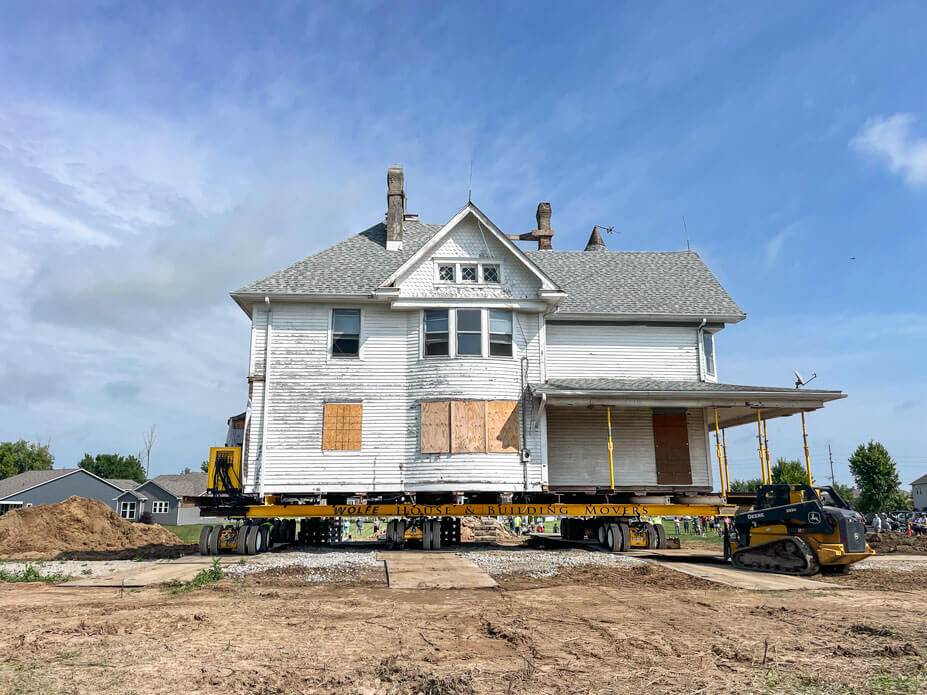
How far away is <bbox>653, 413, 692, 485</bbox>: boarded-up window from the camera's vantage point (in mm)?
21531

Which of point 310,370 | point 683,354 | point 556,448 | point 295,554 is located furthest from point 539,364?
point 295,554

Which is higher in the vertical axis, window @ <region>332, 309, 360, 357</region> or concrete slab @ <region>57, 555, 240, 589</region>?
window @ <region>332, 309, 360, 357</region>

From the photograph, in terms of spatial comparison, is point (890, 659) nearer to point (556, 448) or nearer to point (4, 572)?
point (556, 448)

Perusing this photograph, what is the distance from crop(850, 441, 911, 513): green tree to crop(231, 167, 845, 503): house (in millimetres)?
46903

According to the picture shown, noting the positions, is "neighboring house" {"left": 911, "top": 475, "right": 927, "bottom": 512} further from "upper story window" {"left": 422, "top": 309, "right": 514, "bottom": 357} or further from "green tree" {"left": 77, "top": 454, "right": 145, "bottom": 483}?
"green tree" {"left": 77, "top": 454, "right": 145, "bottom": 483}

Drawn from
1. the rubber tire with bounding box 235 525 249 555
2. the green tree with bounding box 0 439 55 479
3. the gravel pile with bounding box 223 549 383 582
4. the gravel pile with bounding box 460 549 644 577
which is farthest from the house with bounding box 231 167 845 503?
the green tree with bounding box 0 439 55 479

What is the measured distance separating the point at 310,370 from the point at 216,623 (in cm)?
1247

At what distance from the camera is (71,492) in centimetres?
6081

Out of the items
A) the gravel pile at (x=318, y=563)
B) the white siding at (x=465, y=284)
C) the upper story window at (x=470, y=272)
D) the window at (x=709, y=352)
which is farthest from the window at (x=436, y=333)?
the window at (x=709, y=352)

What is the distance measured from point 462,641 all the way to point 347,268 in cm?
1619

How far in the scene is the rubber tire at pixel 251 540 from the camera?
59.4 feet

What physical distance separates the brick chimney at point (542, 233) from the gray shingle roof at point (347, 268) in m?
4.91

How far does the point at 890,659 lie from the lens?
6.61 m

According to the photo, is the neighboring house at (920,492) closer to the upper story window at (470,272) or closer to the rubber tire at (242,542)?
the upper story window at (470,272)
